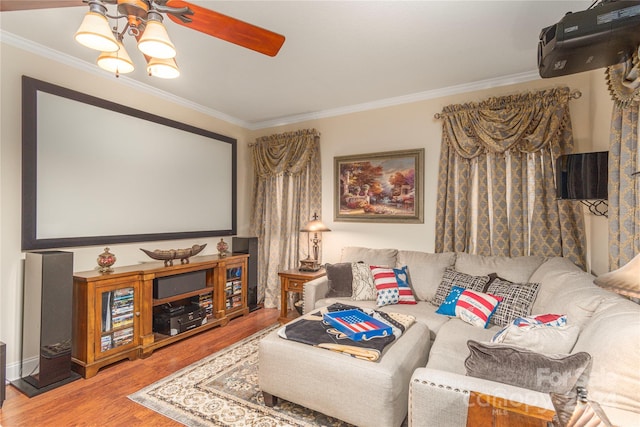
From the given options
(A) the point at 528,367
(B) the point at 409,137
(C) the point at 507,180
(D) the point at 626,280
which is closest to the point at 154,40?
(D) the point at 626,280

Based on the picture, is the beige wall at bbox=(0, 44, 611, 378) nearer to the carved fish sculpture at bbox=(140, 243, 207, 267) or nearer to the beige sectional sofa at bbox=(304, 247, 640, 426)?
the carved fish sculpture at bbox=(140, 243, 207, 267)

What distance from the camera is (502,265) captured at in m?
2.81

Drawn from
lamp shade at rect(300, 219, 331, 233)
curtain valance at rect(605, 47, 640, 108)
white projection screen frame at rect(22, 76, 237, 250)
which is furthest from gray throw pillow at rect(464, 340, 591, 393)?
white projection screen frame at rect(22, 76, 237, 250)

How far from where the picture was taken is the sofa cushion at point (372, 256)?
3.43 meters

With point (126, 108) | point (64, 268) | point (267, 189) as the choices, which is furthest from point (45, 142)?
point (267, 189)

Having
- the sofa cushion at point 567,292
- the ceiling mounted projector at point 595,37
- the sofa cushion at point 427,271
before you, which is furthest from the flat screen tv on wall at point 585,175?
the sofa cushion at point 427,271

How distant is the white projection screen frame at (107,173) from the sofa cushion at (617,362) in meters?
3.62

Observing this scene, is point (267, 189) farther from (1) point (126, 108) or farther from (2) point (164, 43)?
(2) point (164, 43)

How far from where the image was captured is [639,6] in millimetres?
1348

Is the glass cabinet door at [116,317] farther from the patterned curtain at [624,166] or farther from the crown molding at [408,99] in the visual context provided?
the patterned curtain at [624,166]

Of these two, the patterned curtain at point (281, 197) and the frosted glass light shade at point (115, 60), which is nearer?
the frosted glass light shade at point (115, 60)

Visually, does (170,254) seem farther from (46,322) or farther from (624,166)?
(624,166)

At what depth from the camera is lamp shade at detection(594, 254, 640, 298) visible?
0.76 meters

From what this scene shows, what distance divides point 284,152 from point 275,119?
568 millimetres
